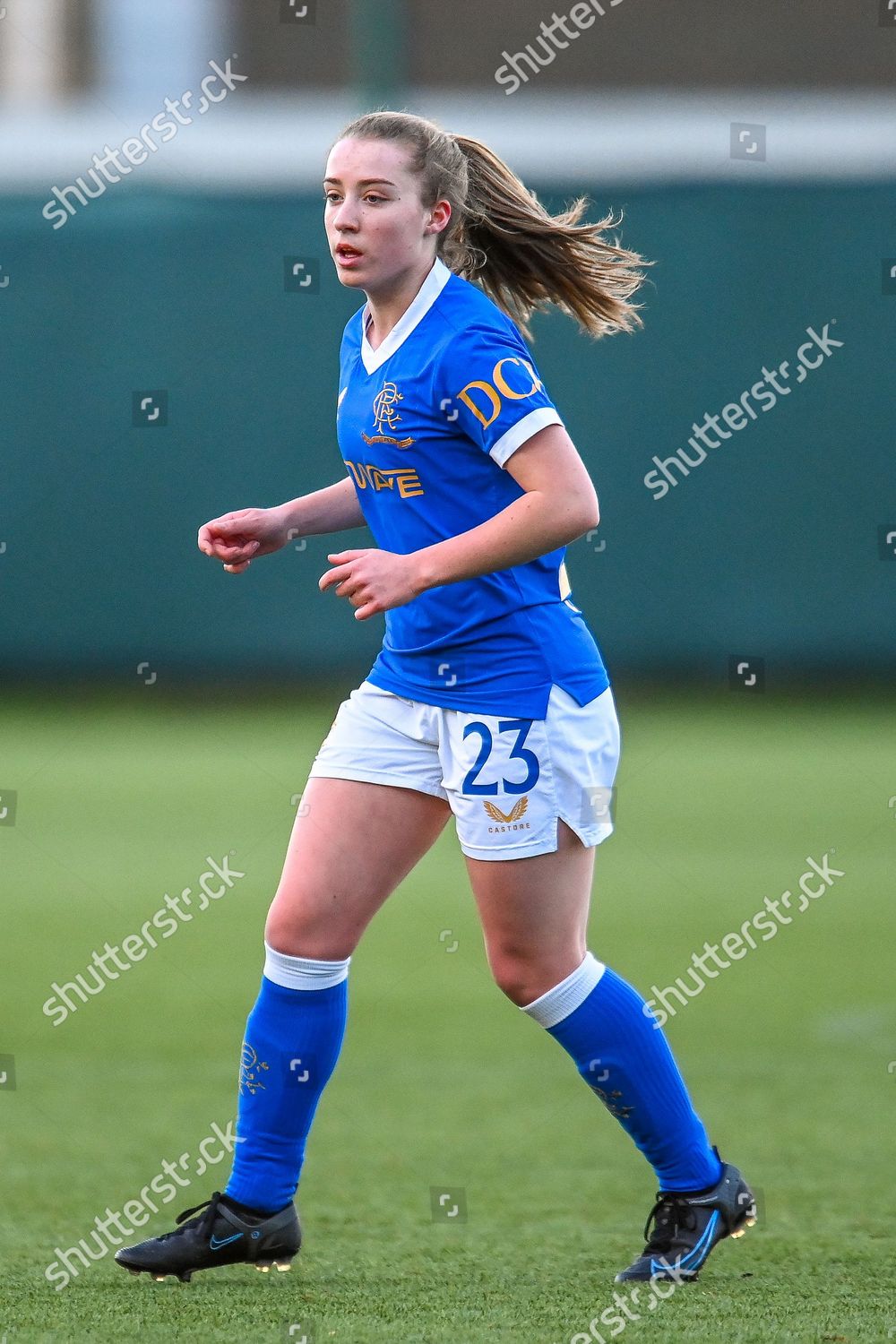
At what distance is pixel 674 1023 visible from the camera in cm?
525

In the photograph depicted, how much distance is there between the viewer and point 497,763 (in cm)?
291

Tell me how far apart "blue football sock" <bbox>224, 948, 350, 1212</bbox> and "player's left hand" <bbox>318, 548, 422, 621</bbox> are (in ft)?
2.19

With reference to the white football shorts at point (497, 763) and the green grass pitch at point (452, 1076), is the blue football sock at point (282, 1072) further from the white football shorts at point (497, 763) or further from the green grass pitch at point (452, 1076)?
the white football shorts at point (497, 763)

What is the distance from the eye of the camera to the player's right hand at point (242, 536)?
10.6 ft

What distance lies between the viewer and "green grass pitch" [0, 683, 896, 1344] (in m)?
2.97

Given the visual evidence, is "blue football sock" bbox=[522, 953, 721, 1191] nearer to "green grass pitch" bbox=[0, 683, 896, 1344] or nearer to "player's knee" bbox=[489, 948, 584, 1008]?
"player's knee" bbox=[489, 948, 584, 1008]

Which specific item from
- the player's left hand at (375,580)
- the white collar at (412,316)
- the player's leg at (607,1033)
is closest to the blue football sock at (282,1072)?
the player's leg at (607,1033)

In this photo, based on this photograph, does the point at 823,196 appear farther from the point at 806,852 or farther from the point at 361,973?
the point at 361,973

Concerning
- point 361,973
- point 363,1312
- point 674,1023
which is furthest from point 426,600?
point 361,973

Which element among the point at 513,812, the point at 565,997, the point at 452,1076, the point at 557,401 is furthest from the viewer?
the point at 557,401

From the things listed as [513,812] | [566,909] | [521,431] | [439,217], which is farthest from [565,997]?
[439,217]

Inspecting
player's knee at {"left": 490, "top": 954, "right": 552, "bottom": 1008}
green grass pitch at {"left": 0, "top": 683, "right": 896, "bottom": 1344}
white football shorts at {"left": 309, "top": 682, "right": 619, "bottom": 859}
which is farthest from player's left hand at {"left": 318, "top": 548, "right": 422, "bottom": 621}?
green grass pitch at {"left": 0, "top": 683, "right": 896, "bottom": 1344}

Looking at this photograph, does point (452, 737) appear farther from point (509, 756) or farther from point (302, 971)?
point (302, 971)

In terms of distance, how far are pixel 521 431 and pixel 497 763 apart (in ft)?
1.70
